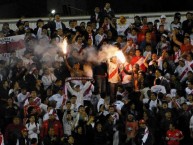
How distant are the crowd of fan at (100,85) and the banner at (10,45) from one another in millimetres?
163

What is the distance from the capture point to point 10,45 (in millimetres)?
25859

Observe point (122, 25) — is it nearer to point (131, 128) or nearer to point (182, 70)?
point (182, 70)

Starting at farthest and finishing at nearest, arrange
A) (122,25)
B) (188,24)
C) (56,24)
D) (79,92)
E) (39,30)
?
(122,25), (188,24), (56,24), (39,30), (79,92)

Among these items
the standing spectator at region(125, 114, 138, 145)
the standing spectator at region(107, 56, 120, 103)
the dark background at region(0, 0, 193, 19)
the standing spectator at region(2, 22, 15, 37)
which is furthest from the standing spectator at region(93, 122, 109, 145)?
the dark background at region(0, 0, 193, 19)

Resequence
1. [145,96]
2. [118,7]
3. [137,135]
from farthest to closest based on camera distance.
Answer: [118,7] → [145,96] → [137,135]

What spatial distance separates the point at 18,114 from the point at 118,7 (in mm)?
12712

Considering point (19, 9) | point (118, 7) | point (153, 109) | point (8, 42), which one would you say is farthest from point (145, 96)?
point (19, 9)

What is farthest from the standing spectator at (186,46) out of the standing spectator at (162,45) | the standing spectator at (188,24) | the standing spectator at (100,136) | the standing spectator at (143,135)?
the standing spectator at (100,136)

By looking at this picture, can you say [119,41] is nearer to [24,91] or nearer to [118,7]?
[24,91]

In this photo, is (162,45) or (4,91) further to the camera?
(162,45)

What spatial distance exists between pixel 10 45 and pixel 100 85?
3339 millimetres

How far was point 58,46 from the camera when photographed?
25984 millimetres

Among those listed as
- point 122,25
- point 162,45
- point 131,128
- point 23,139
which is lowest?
point 23,139

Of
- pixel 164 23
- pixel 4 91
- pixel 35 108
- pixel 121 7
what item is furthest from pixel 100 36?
pixel 121 7
